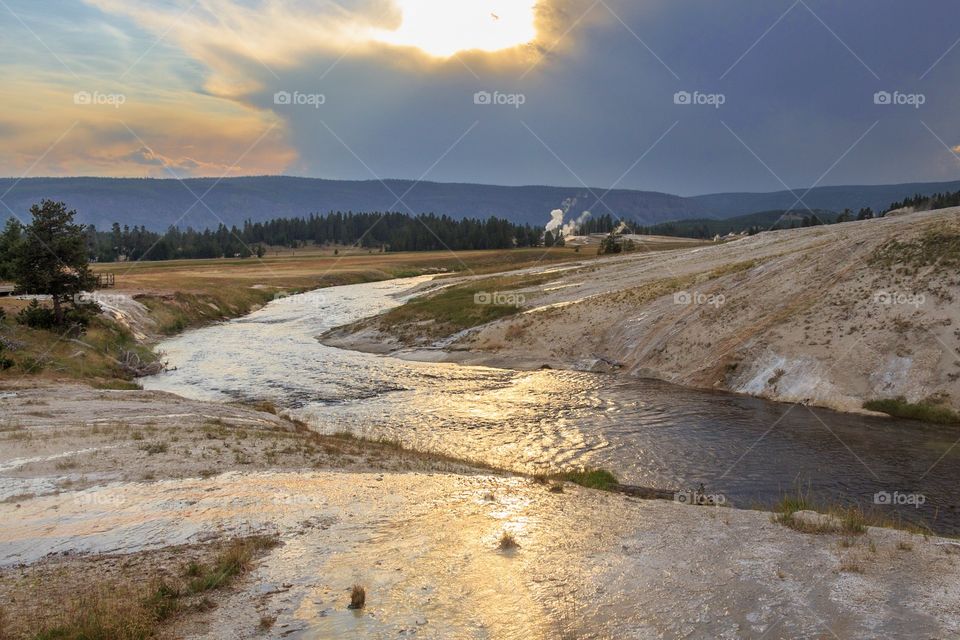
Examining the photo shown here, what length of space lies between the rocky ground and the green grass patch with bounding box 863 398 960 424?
37 cm

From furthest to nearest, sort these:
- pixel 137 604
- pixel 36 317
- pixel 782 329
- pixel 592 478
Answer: pixel 36 317
pixel 782 329
pixel 592 478
pixel 137 604

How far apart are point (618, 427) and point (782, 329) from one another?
44.2ft

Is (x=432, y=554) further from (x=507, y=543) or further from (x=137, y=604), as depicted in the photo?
(x=137, y=604)

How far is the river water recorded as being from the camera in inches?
733

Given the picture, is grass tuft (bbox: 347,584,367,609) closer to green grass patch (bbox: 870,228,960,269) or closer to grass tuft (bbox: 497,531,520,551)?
grass tuft (bbox: 497,531,520,551)

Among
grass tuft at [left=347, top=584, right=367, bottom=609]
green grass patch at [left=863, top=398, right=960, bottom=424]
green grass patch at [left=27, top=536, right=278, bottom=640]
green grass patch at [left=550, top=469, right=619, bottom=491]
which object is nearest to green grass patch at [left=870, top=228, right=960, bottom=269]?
green grass patch at [left=863, top=398, right=960, bottom=424]

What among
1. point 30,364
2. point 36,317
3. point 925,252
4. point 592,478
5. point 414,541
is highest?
point 925,252

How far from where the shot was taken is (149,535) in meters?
12.2

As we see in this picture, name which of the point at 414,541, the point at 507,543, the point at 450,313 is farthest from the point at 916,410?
the point at 450,313

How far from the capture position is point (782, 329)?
107 ft

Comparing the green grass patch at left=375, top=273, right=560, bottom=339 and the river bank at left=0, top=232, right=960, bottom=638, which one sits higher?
the green grass patch at left=375, top=273, right=560, bottom=339

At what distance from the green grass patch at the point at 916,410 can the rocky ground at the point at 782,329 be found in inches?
14.4

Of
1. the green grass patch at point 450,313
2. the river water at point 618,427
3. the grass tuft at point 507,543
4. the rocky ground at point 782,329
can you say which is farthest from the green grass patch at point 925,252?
the grass tuft at point 507,543

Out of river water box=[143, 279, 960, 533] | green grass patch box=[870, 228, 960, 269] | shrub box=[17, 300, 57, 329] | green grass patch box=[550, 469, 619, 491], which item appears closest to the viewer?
green grass patch box=[550, 469, 619, 491]
